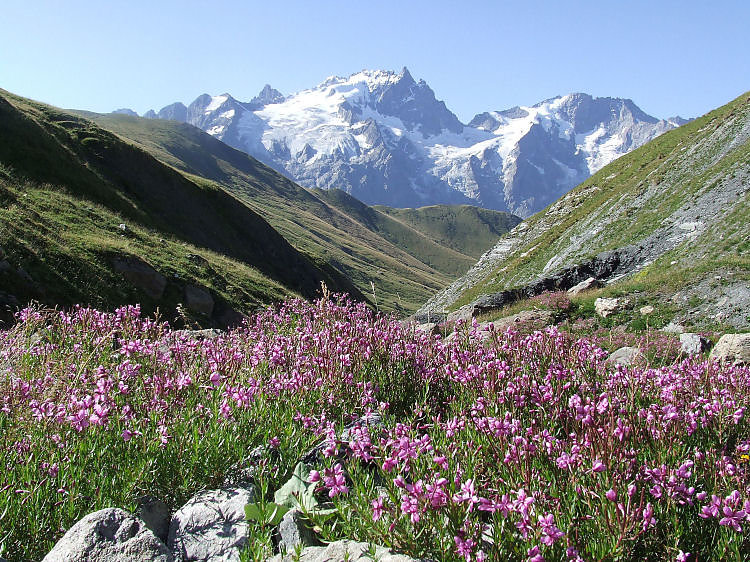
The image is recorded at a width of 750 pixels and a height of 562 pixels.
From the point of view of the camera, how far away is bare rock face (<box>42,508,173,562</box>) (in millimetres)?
2926

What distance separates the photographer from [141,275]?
26.3 meters

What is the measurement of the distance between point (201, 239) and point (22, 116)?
60.3 ft

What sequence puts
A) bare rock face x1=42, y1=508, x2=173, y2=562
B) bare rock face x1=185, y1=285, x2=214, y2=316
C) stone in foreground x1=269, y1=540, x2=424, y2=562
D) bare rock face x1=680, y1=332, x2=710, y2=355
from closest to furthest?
stone in foreground x1=269, y1=540, x2=424, y2=562 → bare rock face x1=42, y1=508, x2=173, y2=562 → bare rock face x1=680, y1=332, x2=710, y2=355 → bare rock face x1=185, y1=285, x2=214, y2=316

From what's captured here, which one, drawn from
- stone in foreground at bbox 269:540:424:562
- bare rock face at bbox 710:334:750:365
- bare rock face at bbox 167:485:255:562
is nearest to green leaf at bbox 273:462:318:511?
bare rock face at bbox 167:485:255:562

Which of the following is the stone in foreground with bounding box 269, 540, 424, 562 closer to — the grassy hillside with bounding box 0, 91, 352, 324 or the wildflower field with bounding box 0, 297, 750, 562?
the wildflower field with bounding box 0, 297, 750, 562

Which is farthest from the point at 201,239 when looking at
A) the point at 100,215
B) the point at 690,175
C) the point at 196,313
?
the point at 690,175

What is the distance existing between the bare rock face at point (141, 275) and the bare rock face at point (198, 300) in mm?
1479

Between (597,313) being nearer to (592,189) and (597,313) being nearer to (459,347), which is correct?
(459,347)

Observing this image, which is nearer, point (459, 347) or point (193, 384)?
point (193, 384)

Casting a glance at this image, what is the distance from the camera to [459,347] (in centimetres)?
623

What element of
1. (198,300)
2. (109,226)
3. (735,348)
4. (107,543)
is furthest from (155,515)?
(109,226)

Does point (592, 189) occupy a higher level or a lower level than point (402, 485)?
higher

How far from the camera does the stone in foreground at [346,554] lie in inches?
109

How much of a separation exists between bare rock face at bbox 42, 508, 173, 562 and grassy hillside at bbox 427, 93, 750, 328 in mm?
19597
